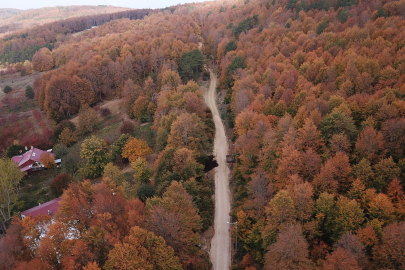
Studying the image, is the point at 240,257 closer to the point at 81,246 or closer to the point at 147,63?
the point at 81,246

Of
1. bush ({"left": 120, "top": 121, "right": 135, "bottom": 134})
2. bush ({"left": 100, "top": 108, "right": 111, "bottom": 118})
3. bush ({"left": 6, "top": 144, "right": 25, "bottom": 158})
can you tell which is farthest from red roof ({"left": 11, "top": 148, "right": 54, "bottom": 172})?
bush ({"left": 100, "top": 108, "right": 111, "bottom": 118})

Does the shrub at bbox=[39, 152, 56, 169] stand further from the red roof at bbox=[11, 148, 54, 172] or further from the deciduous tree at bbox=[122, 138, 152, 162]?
the deciduous tree at bbox=[122, 138, 152, 162]

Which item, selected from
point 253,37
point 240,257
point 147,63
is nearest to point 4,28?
point 147,63

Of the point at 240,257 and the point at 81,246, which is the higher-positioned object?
the point at 81,246

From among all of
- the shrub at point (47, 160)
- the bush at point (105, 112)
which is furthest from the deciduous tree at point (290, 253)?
the bush at point (105, 112)

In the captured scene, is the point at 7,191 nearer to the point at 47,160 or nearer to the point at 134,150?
the point at 47,160

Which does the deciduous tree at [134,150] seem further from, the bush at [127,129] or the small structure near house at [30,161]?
the small structure near house at [30,161]

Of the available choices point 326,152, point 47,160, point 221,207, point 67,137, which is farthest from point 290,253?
point 67,137
